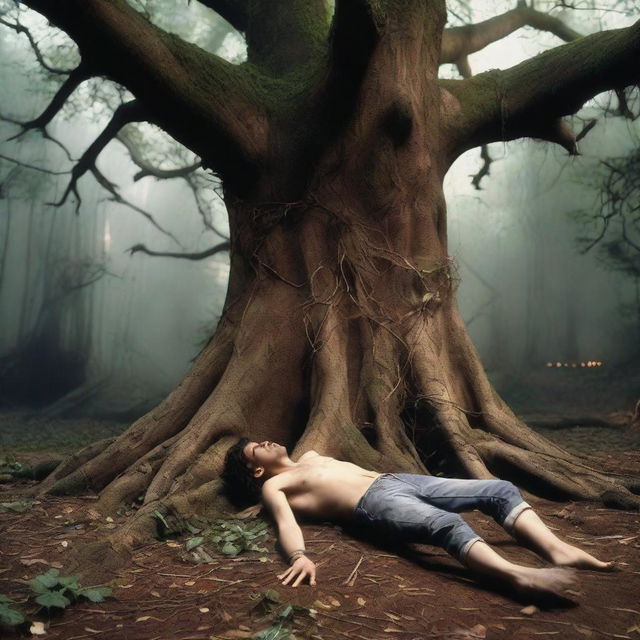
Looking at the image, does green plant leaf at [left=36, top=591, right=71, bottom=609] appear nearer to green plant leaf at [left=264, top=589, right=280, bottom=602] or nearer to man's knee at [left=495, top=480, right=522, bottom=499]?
green plant leaf at [left=264, top=589, right=280, bottom=602]

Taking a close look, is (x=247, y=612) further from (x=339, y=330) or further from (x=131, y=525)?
(x=339, y=330)

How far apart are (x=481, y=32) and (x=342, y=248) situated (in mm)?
4383

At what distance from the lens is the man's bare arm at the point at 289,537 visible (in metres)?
2.23

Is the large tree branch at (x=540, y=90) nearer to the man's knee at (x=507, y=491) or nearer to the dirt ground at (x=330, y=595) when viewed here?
the man's knee at (x=507, y=491)

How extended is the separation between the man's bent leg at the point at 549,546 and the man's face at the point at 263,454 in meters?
1.28

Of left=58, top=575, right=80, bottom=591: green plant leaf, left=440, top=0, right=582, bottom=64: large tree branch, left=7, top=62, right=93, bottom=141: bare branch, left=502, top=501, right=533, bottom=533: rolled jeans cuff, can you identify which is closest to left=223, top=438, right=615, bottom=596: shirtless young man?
left=502, top=501, right=533, bottom=533: rolled jeans cuff

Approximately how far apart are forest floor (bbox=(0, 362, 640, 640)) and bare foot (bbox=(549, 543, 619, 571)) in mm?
49

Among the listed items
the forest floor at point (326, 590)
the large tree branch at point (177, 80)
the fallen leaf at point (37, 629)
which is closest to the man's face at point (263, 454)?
the forest floor at point (326, 590)

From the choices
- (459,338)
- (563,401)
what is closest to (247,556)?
(459,338)

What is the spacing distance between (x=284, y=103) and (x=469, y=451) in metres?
3.11

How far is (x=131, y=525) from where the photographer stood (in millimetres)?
2797

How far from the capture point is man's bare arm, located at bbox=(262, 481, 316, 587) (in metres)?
2.23

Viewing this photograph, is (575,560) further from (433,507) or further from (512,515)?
(433,507)

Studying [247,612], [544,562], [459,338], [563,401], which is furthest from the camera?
[563,401]
